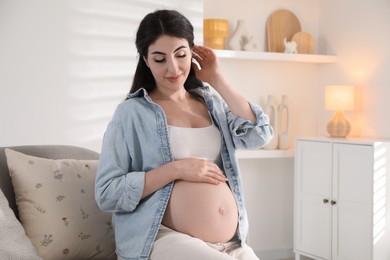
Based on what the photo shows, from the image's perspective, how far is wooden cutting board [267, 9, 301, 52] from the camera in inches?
186

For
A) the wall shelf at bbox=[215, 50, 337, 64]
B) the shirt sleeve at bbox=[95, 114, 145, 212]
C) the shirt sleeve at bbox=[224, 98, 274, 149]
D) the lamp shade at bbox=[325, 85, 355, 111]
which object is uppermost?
the wall shelf at bbox=[215, 50, 337, 64]

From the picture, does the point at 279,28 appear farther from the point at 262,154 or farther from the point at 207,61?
the point at 207,61

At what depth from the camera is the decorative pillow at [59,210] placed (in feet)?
7.41

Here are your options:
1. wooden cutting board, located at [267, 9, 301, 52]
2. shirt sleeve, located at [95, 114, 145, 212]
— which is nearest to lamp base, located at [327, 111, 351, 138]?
wooden cutting board, located at [267, 9, 301, 52]

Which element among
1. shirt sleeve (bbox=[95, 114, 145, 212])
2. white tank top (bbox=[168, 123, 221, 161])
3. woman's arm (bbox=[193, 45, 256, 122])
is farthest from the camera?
woman's arm (bbox=[193, 45, 256, 122])

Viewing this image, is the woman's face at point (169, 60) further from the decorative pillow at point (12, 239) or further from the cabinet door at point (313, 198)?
the cabinet door at point (313, 198)

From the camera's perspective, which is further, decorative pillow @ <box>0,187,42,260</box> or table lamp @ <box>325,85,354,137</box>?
table lamp @ <box>325,85,354,137</box>

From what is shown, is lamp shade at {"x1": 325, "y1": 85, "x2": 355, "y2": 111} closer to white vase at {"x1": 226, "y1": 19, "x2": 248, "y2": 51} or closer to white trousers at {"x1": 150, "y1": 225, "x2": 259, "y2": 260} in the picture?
white vase at {"x1": 226, "y1": 19, "x2": 248, "y2": 51}

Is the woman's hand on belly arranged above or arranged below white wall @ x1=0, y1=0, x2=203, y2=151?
below

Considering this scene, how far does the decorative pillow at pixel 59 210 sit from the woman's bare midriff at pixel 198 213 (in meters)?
0.41

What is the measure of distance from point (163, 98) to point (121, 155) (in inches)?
11.8

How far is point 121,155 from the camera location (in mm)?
2059

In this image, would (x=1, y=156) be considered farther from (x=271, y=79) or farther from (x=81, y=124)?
→ (x=271, y=79)

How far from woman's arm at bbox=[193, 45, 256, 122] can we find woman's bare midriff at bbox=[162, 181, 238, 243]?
1.03 ft
